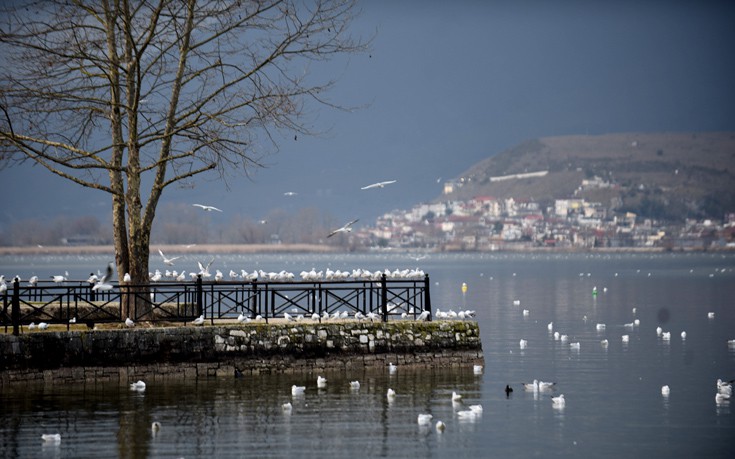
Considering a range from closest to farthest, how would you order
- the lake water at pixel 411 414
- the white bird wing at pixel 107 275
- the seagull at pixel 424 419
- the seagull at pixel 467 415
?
the lake water at pixel 411 414, the seagull at pixel 424 419, the seagull at pixel 467 415, the white bird wing at pixel 107 275

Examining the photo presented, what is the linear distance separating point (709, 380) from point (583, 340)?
1262 cm

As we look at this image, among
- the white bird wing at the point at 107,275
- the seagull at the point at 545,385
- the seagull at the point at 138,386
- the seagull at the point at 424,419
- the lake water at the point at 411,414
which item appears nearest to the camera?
the lake water at the point at 411,414

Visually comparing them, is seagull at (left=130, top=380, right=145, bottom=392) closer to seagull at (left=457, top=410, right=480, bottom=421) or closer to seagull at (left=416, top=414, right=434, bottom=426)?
seagull at (left=416, top=414, right=434, bottom=426)

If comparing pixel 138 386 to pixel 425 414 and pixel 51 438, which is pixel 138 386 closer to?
pixel 51 438

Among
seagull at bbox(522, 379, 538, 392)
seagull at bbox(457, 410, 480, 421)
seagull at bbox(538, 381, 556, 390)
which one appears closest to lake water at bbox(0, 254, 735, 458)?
seagull at bbox(457, 410, 480, 421)

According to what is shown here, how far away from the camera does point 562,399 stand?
27625mm

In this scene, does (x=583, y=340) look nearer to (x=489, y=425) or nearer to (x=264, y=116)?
(x=264, y=116)

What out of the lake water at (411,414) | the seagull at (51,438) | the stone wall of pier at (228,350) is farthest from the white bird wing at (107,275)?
the seagull at (51,438)

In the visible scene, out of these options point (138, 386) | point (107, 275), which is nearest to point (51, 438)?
point (107, 275)

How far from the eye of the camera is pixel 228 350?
31359mm

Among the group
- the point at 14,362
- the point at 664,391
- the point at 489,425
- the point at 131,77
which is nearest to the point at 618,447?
the point at 489,425

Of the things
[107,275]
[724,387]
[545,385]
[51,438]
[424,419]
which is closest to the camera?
[51,438]

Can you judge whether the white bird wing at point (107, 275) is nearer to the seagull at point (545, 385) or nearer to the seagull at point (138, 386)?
the seagull at point (138, 386)

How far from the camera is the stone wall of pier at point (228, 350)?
29375 mm
